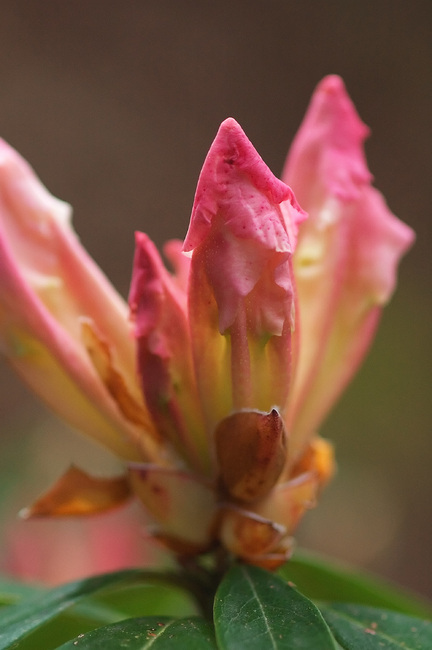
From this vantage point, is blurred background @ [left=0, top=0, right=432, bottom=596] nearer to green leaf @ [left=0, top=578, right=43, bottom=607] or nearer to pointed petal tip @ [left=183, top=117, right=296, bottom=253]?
green leaf @ [left=0, top=578, right=43, bottom=607]

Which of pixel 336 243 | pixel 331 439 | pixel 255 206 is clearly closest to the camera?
pixel 255 206

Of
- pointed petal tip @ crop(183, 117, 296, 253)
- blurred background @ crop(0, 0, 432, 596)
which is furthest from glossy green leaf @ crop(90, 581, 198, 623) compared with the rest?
blurred background @ crop(0, 0, 432, 596)

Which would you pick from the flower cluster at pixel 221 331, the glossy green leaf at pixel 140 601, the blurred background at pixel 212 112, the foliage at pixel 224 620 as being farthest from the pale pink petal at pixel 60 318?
the blurred background at pixel 212 112

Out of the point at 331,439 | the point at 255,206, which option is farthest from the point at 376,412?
the point at 255,206

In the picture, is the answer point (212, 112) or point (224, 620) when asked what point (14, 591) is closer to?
point (224, 620)

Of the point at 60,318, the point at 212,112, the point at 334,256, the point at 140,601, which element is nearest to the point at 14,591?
the point at 140,601

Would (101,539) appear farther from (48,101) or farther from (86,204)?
(48,101)
